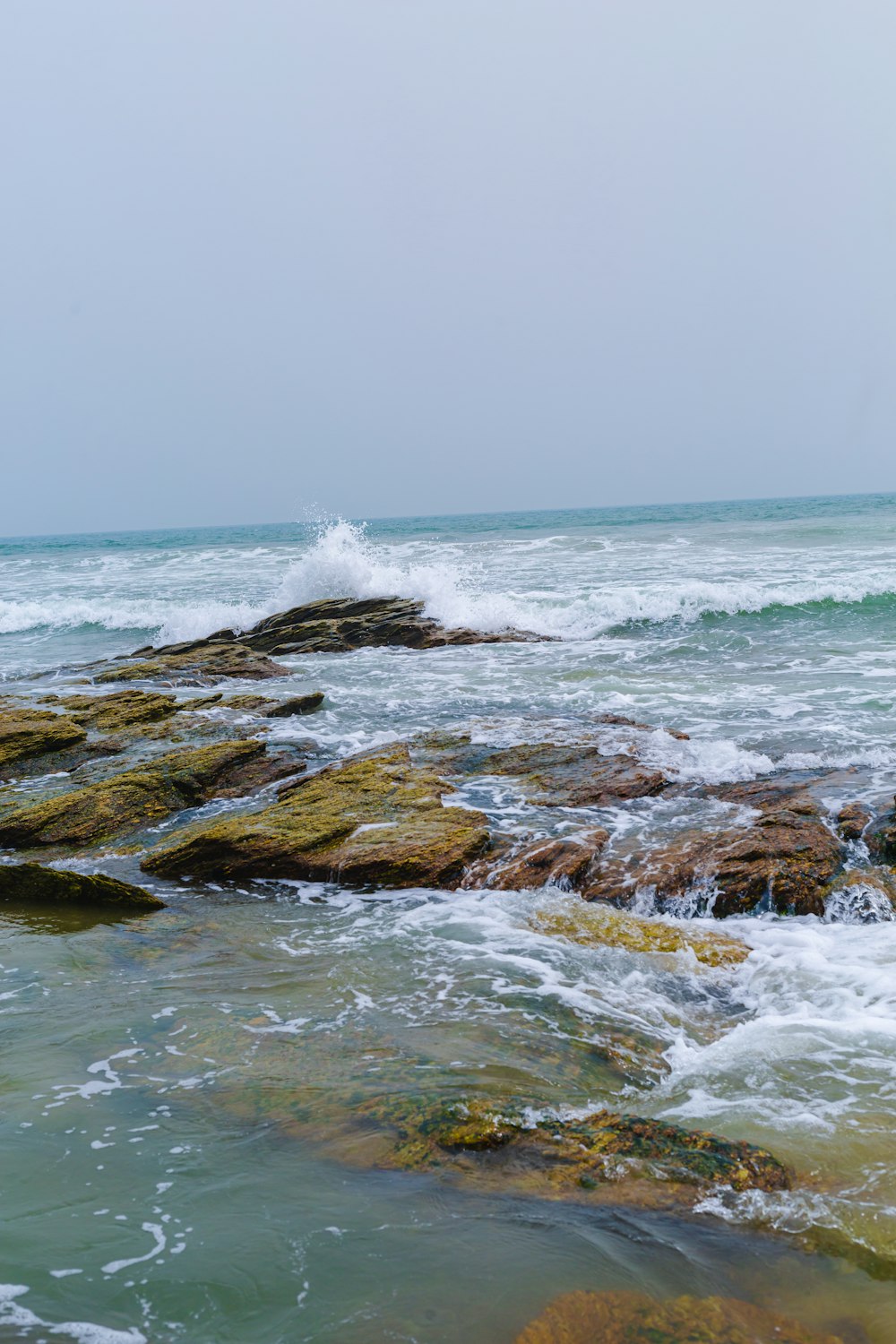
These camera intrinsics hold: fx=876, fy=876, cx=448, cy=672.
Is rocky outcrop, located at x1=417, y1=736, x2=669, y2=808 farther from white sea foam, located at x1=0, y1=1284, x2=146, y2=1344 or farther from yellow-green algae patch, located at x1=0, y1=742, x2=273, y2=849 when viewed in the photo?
white sea foam, located at x1=0, y1=1284, x2=146, y2=1344

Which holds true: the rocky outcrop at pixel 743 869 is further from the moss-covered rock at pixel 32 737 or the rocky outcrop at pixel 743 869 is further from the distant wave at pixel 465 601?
the distant wave at pixel 465 601

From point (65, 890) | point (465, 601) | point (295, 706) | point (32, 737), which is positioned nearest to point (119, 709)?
point (32, 737)

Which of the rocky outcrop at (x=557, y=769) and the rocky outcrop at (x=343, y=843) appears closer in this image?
the rocky outcrop at (x=343, y=843)

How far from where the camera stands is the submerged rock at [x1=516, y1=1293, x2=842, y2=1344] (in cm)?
237

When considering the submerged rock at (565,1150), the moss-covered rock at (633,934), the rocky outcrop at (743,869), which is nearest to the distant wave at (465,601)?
the rocky outcrop at (743,869)

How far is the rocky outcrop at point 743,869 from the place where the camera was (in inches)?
238

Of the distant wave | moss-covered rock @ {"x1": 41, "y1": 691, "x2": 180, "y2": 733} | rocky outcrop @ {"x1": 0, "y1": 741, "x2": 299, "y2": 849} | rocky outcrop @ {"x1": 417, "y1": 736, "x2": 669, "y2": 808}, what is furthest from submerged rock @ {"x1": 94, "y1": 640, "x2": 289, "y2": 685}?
rocky outcrop @ {"x1": 417, "y1": 736, "x2": 669, "y2": 808}

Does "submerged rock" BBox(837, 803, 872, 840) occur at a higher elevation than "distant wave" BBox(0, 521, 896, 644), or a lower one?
lower

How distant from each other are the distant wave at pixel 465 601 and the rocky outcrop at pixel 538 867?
12.1 m

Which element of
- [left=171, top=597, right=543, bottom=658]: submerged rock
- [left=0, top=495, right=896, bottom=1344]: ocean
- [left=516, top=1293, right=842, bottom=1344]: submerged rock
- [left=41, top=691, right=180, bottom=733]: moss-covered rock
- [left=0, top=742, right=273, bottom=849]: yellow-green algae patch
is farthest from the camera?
[left=171, top=597, right=543, bottom=658]: submerged rock

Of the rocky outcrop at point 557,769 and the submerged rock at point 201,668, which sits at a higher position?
the submerged rock at point 201,668

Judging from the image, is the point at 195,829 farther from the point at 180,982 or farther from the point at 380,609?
the point at 380,609

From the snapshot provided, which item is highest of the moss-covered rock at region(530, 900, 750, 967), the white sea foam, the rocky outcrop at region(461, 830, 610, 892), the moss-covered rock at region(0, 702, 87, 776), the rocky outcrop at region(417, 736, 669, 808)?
the moss-covered rock at region(0, 702, 87, 776)

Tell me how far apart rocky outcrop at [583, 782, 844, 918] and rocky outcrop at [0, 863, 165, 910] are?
3.22 m
